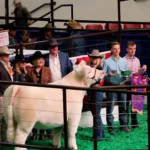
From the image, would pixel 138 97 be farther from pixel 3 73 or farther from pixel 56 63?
pixel 3 73

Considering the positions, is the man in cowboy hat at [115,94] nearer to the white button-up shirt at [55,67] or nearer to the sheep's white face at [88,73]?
the white button-up shirt at [55,67]

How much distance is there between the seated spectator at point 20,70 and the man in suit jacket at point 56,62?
487mm

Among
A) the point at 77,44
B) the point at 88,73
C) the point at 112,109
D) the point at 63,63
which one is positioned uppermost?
the point at 77,44

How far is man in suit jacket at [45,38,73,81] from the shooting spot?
31.4 feet

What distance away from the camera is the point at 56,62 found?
9633 millimetres

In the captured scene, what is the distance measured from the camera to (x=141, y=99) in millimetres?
9438

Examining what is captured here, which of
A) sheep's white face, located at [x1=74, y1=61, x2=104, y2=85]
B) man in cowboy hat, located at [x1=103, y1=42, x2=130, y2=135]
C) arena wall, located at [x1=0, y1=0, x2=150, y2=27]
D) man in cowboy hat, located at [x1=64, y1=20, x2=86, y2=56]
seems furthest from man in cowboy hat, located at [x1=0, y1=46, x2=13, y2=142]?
arena wall, located at [x1=0, y1=0, x2=150, y2=27]

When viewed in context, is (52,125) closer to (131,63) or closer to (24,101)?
(24,101)

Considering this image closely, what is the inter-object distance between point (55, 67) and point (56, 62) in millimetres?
76

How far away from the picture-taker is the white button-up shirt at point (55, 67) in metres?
9.58

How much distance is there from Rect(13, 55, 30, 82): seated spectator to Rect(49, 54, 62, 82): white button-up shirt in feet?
1.60

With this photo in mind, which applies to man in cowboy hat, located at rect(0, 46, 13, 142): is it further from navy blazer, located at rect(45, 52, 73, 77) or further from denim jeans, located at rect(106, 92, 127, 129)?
denim jeans, located at rect(106, 92, 127, 129)

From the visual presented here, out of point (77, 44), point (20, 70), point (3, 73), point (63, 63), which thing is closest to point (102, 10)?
point (77, 44)

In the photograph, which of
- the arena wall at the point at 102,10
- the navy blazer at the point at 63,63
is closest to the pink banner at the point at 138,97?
the navy blazer at the point at 63,63
